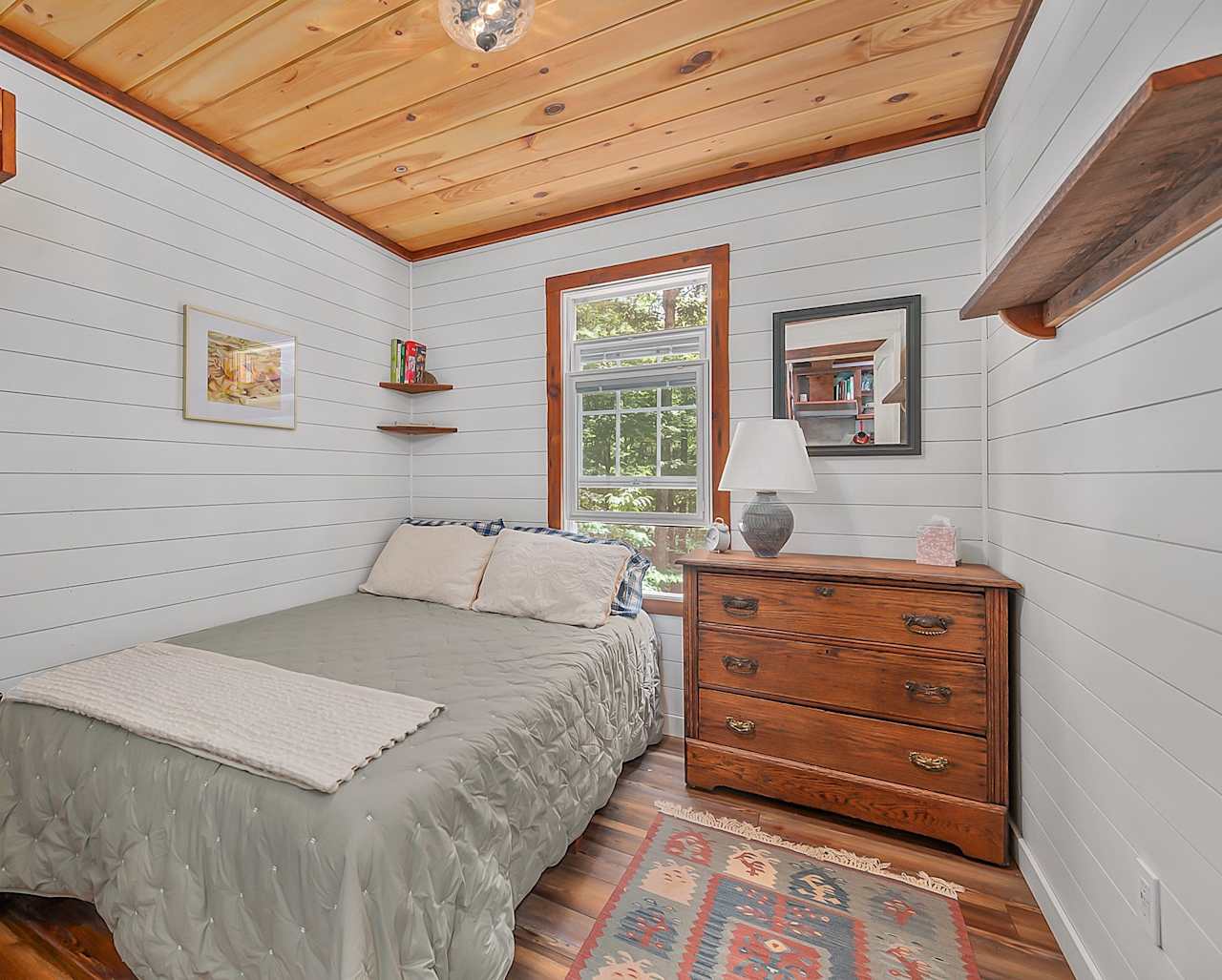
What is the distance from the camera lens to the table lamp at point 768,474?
82.8 inches

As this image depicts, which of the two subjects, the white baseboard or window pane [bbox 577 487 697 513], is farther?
window pane [bbox 577 487 697 513]

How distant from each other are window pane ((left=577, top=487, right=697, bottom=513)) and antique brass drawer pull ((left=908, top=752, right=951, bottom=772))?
128 centimetres

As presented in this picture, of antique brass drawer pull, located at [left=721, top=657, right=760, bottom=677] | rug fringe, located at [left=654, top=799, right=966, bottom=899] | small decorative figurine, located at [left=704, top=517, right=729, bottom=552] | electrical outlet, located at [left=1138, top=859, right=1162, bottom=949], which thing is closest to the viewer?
electrical outlet, located at [left=1138, top=859, right=1162, bottom=949]

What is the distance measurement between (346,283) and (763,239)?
2.05 m

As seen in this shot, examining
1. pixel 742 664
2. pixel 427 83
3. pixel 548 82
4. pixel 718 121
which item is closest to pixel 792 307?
pixel 718 121

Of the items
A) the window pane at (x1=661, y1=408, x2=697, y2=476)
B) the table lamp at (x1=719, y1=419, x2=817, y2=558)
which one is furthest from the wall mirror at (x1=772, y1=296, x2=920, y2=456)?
the window pane at (x1=661, y1=408, x2=697, y2=476)

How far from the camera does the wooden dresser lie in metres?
1.78

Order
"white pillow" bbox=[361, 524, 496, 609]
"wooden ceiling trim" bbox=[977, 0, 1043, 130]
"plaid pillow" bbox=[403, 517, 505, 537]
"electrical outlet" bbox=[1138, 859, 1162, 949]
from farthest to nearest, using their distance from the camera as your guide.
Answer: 1. "plaid pillow" bbox=[403, 517, 505, 537]
2. "white pillow" bbox=[361, 524, 496, 609]
3. "wooden ceiling trim" bbox=[977, 0, 1043, 130]
4. "electrical outlet" bbox=[1138, 859, 1162, 949]

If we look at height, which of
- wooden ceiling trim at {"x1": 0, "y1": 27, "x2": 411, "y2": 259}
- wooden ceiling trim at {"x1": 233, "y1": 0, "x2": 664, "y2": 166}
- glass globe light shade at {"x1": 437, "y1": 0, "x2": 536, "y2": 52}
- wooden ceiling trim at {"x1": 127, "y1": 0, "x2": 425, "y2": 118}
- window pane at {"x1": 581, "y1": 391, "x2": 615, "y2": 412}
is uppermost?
wooden ceiling trim at {"x1": 233, "y1": 0, "x2": 664, "y2": 166}

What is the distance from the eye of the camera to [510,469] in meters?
3.01

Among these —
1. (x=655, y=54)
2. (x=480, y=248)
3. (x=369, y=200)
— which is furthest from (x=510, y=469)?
(x=655, y=54)

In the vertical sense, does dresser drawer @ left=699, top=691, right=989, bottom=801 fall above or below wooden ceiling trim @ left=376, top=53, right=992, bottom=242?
below

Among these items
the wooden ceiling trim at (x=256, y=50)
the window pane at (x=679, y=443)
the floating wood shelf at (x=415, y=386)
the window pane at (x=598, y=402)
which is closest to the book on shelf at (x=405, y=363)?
the floating wood shelf at (x=415, y=386)

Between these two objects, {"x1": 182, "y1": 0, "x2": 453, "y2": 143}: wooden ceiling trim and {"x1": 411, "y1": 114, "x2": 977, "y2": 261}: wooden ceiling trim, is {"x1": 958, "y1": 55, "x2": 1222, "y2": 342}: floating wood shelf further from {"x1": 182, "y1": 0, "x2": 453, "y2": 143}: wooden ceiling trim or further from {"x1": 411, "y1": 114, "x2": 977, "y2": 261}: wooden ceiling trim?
{"x1": 182, "y1": 0, "x2": 453, "y2": 143}: wooden ceiling trim
